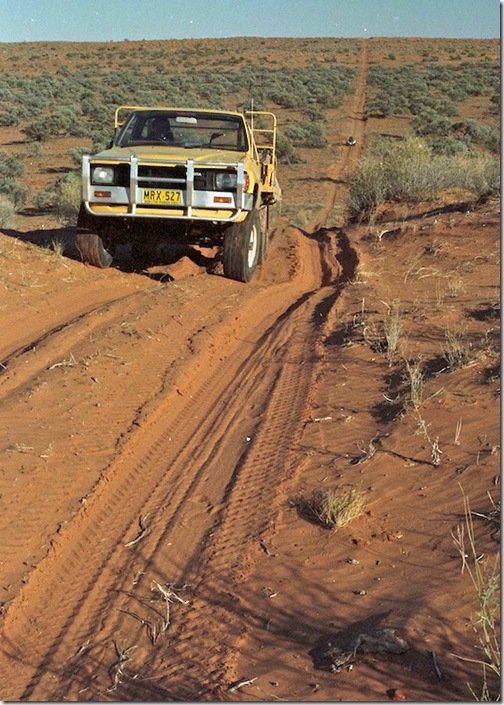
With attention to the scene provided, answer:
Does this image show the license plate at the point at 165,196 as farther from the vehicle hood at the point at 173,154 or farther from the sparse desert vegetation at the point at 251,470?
the sparse desert vegetation at the point at 251,470

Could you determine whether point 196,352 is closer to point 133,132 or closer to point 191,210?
point 191,210

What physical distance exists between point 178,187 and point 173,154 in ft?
1.58

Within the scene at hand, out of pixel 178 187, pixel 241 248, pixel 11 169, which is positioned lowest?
pixel 241 248

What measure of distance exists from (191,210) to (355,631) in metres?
7.44

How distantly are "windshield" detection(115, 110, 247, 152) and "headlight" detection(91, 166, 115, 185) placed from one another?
0.98 meters

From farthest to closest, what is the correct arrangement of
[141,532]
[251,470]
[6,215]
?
1. [6,215]
2. [251,470]
3. [141,532]

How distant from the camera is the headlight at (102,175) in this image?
10273 millimetres

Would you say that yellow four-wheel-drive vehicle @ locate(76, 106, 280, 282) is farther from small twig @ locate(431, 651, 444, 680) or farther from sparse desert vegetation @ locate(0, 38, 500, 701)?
small twig @ locate(431, 651, 444, 680)

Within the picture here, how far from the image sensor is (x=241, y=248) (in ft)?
35.3

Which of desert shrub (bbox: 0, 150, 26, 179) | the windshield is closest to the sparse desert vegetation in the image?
the windshield

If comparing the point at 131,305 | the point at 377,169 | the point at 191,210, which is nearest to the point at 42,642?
the point at 131,305

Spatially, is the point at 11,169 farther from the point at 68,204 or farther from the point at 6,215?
the point at 6,215

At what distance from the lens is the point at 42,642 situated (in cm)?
379

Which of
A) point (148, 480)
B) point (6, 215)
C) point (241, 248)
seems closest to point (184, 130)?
point (241, 248)
